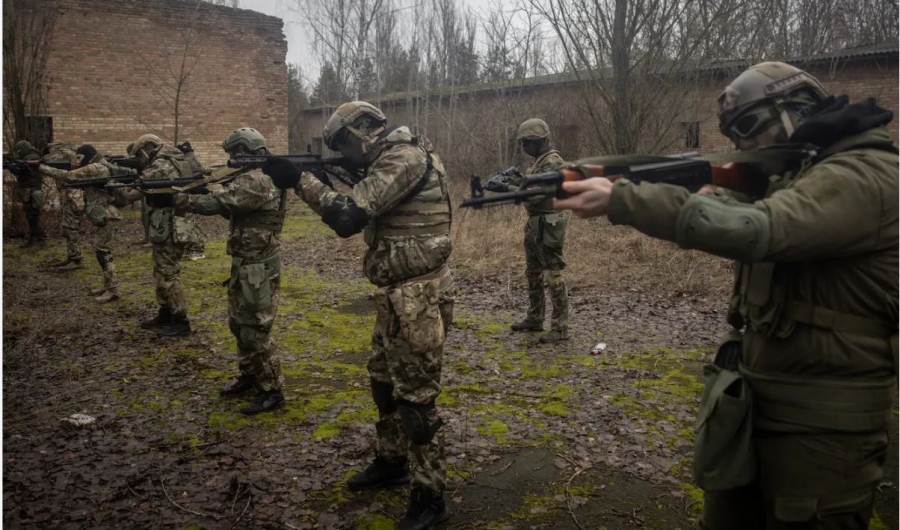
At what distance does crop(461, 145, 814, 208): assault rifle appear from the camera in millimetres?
2148

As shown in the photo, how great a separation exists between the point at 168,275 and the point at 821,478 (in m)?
7.12

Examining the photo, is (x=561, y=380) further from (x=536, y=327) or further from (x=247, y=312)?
(x=247, y=312)

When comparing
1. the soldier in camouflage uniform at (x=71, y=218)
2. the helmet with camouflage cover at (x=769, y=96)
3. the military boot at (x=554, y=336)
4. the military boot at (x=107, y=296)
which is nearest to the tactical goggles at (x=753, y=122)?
the helmet with camouflage cover at (x=769, y=96)

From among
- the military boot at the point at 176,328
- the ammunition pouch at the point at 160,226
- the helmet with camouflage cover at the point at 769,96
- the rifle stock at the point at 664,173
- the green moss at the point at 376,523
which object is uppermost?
the helmet with camouflage cover at the point at 769,96

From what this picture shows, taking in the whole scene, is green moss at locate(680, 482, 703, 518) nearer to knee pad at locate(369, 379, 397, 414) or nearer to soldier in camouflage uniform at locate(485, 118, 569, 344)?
knee pad at locate(369, 379, 397, 414)

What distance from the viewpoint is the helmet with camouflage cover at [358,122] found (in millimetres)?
3662

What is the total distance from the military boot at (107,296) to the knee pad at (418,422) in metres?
7.19

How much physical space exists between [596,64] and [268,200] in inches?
383

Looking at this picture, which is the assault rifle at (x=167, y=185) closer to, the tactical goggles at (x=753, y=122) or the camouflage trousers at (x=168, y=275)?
the camouflage trousers at (x=168, y=275)

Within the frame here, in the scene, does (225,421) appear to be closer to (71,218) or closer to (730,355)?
(730,355)

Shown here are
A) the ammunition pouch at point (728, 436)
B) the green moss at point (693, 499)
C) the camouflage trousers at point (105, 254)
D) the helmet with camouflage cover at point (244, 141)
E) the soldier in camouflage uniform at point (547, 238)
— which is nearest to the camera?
the ammunition pouch at point (728, 436)

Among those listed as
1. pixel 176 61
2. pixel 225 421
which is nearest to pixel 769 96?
pixel 225 421

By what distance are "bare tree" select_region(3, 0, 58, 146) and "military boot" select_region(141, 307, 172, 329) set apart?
10999mm

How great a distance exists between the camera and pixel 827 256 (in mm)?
Answer: 1921
